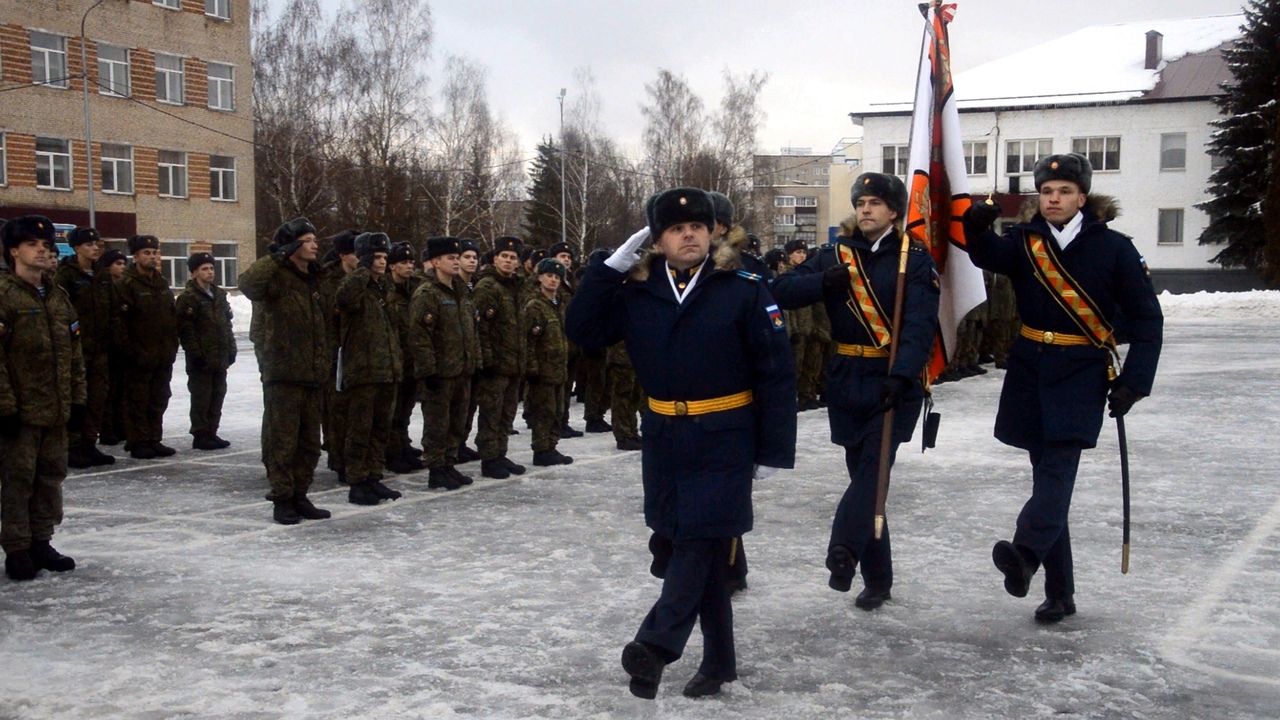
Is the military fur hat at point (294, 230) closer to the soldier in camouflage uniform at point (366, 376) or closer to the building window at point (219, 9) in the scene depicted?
the soldier in camouflage uniform at point (366, 376)

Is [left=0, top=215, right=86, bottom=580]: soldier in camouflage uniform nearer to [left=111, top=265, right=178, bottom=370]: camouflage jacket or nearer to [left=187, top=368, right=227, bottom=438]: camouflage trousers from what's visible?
[left=111, top=265, right=178, bottom=370]: camouflage jacket

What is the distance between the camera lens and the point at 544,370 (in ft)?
34.4

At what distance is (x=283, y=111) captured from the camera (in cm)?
4869

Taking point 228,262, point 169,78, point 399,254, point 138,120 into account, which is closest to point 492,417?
point 399,254

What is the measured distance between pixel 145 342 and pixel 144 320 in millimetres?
214

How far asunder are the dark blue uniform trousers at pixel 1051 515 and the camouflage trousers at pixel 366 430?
4840mm

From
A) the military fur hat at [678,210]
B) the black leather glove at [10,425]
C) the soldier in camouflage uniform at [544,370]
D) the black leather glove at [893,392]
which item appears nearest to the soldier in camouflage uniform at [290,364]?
the black leather glove at [10,425]

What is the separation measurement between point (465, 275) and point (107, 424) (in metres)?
4.31

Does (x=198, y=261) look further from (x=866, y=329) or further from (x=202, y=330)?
(x=866, y=329)

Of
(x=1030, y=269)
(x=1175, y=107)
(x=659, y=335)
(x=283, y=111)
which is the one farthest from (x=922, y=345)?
(x=1175, y=107)

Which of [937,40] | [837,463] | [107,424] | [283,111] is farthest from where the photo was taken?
[283,111]

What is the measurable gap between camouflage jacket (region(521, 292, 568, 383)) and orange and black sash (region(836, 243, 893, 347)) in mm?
4929

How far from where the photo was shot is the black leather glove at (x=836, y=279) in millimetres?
5730

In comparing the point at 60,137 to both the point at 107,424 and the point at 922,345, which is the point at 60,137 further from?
the point at 922,345
